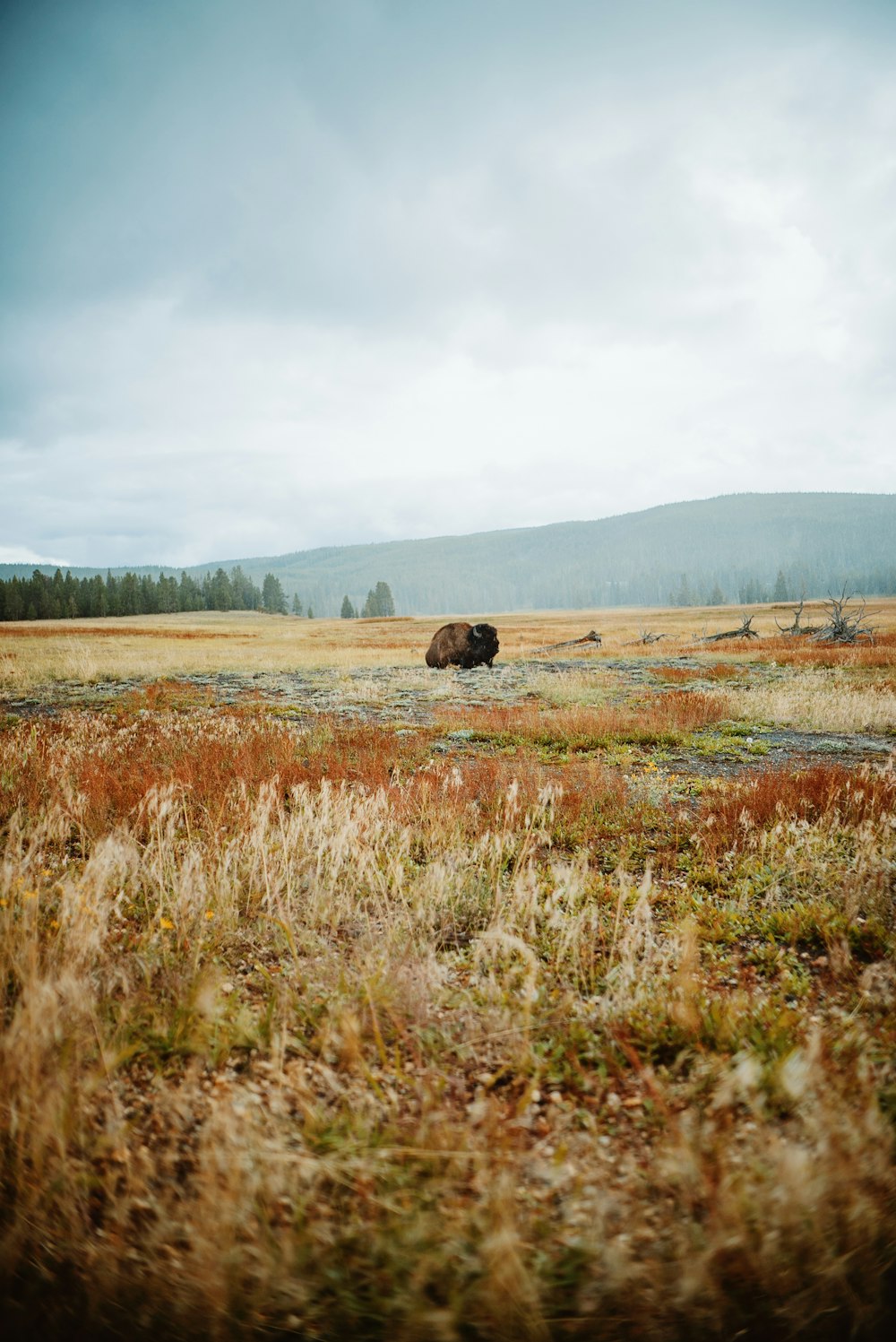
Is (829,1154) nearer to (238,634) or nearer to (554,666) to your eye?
(554,666)

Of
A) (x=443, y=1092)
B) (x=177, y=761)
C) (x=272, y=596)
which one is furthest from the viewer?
(x=272, y=596)

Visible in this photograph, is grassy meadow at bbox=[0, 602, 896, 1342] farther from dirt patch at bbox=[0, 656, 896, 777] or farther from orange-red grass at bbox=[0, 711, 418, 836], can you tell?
dirt patch at bbox=[0, 656, 896, 777]

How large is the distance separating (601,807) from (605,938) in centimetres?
→ 274

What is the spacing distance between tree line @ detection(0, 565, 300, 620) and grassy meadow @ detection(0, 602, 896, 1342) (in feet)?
333

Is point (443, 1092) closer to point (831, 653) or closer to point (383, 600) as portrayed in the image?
point (831, 653)

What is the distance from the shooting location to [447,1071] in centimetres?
257

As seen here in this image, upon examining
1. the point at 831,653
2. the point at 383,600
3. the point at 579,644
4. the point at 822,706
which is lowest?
the point at 822,706

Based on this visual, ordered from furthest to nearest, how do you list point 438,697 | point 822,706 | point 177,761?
1. point 438,697
2. point 822,706
3. point 177,761

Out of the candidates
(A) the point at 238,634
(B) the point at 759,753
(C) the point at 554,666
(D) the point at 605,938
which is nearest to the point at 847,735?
(B) the point at 759,753

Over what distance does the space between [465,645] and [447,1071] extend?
23.7 meters

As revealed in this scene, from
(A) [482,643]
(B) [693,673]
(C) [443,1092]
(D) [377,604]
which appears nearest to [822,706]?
(B) [693,673]

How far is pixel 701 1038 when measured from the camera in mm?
2729

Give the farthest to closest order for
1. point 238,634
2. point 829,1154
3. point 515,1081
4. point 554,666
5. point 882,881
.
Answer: point 238,634
point 554,666
point 882,881
point 515,1081
point 829,1154

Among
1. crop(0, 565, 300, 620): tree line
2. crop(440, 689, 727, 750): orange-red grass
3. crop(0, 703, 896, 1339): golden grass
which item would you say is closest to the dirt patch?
crop(440, 689, 727, 750): orange-red grass
